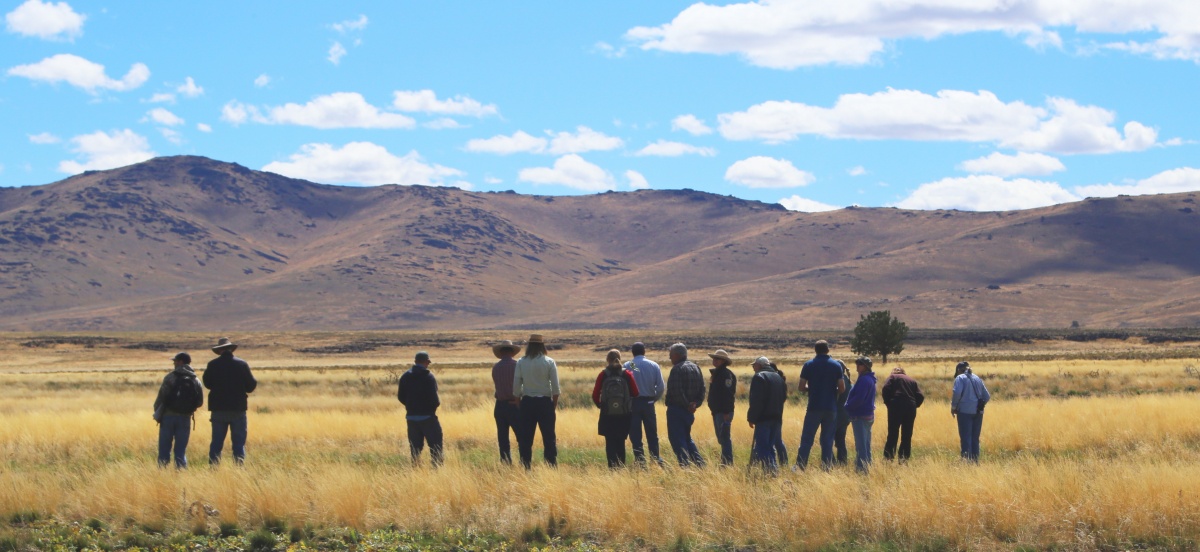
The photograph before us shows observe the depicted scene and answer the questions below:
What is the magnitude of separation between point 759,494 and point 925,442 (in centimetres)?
723

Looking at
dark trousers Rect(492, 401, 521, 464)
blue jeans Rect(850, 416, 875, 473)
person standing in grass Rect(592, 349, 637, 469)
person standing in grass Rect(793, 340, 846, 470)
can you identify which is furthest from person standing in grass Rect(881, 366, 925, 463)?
dark trousers Rect(492, 401, 521, 464)

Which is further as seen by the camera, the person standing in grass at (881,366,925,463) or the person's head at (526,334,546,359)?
the person standing in grass at (881,366,925,463)

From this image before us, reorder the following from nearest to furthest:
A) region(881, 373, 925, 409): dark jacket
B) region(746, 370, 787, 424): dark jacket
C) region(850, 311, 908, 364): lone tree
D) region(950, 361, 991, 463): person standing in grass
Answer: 1. region(746, 370, 787, 424): dark jacket
2. region(881, 373, 925, 409): dark jacket
3. region(950, 361, 991, 463): person standing in grass
4. region(850, 311, 908, 364): lone tree

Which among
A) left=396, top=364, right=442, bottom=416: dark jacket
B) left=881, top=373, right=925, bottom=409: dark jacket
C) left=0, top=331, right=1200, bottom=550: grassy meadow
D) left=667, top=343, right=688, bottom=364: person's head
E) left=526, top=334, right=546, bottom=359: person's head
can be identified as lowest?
left=0, top=331, right=1200, bottom=550: grassy meadow

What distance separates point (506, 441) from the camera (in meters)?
13.7

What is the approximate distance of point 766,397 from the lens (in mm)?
13047

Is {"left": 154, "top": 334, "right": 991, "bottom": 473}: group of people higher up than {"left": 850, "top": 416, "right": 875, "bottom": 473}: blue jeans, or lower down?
higher up

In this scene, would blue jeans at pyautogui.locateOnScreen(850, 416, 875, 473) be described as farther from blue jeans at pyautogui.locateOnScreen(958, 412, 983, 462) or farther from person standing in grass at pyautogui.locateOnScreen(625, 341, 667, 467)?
person standing in grass at pyautogui.locateOnScreen(625, 341, 667, 467)

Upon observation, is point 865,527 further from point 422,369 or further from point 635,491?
point 422,369

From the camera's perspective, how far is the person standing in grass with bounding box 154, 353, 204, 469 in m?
13.2

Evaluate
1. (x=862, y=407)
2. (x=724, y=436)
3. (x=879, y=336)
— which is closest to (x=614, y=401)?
(x=724, y=436)

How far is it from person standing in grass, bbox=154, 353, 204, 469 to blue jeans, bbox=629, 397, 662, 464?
5066 millimetres

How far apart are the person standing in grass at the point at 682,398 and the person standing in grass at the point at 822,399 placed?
122cm

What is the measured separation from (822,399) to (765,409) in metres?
0.80
